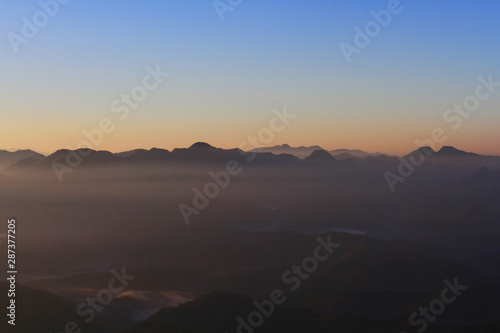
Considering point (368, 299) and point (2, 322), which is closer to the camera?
point (2, 322)

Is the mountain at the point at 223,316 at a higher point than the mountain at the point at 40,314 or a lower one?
lower

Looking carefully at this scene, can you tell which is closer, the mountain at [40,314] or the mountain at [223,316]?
the mountain at [223,316]

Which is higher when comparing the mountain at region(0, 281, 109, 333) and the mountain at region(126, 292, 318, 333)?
the mountain at region(0, 281, 109, 333)

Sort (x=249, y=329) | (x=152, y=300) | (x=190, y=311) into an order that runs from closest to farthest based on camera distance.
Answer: (x=249, y=329) < (x=190, y=311) < (x=152, y=300)

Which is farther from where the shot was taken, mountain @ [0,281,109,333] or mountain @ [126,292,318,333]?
mountain @ [0,281,109,333]

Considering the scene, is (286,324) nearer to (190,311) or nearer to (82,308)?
(190,311)

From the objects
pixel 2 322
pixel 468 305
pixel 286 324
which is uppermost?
pixel 2 322

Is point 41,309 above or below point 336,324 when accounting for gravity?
above

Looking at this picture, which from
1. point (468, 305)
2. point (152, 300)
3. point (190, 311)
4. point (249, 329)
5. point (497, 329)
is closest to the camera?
point (497, 329)

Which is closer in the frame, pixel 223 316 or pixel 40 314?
pixel 223 316

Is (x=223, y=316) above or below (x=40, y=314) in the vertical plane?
below

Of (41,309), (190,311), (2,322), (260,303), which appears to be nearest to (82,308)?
(41,309)
